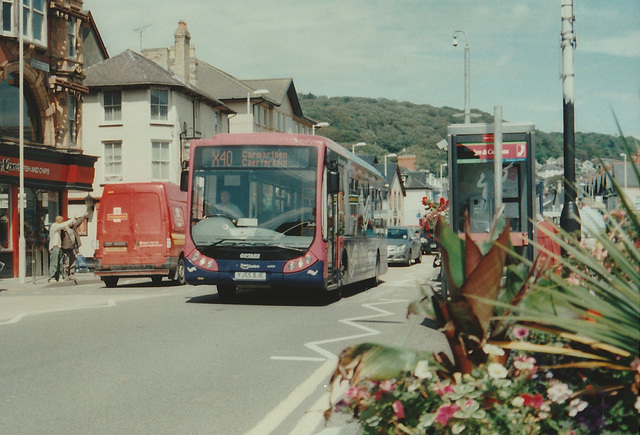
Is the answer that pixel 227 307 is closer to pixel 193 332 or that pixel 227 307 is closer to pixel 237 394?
pixel 193 332

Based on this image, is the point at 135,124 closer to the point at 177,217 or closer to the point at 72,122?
the point at 72,122

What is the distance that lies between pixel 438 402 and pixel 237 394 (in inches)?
139

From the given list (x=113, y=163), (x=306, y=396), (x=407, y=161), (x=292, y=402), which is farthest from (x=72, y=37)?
(x=407, y=161)

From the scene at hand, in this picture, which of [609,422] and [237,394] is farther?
[237,394]

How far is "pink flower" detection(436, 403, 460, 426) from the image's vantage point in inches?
115

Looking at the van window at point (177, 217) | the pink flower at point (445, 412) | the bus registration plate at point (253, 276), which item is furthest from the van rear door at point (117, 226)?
the pink flower at point (445, 412)

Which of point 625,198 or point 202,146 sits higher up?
point 202,146

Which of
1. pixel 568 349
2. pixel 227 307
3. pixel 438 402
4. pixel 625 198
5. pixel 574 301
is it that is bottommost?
pixel 227 307

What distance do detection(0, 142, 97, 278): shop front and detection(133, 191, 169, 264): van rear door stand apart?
4863 millimetres

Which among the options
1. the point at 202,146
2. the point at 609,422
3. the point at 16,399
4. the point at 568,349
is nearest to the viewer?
the point at 609,422

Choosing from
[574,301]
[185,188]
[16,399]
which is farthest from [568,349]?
[185,188]

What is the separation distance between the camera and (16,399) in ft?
20.1

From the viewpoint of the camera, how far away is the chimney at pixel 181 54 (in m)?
50.7

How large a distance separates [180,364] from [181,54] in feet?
149
